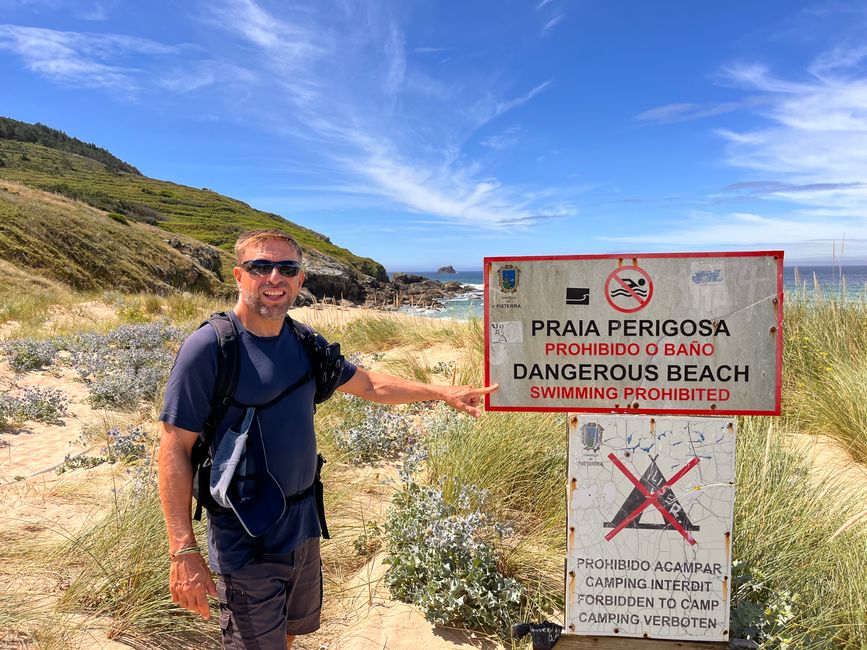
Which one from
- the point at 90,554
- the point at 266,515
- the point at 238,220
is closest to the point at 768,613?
the point at 266,515

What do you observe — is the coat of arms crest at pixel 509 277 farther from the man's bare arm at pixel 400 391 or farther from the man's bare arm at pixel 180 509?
the man's bare arm at pixel 180 509

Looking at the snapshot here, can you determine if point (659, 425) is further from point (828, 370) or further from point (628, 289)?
point (828, 370)

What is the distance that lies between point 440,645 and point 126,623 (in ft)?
4.79

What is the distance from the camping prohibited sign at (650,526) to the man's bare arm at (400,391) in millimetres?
574

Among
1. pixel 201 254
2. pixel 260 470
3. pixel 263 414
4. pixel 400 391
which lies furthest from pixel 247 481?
pixel 201 254

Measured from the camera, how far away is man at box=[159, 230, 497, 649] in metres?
1.86

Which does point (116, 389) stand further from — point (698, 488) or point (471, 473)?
point (698, 488)

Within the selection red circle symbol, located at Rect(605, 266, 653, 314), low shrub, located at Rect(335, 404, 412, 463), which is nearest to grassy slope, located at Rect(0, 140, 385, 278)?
low shrub, located at Rect(335, 404, 412, 463)

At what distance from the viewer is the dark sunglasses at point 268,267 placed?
2.12m

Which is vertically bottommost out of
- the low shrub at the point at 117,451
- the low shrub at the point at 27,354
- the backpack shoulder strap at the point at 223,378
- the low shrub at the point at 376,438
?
the low shrub at the point at 117,451

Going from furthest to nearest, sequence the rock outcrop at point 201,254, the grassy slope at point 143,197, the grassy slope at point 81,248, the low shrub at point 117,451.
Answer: the grassy slope at point 143,197 → the rock outcrop at point 201,254 → the grassy slope at point 81,248 → the low shrub at point 117,451

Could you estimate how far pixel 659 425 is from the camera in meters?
2.18

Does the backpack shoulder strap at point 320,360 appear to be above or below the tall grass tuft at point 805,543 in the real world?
above

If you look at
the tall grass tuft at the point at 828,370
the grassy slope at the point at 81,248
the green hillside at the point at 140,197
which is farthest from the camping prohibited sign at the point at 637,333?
the green hillside at the point at 140,197
